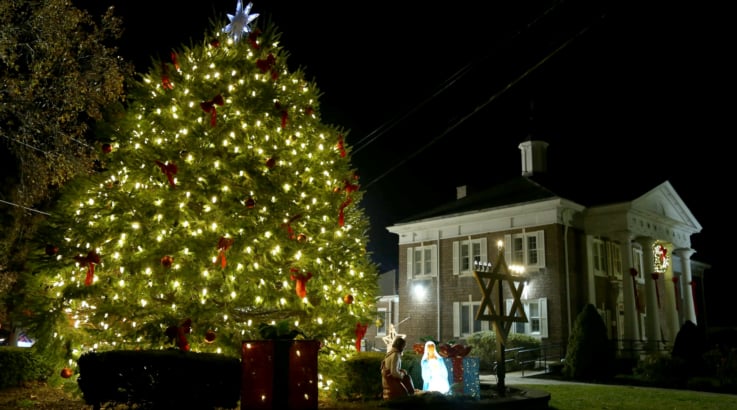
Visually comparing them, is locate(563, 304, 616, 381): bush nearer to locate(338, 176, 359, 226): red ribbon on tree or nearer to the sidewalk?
the sidewalk

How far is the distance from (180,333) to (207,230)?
1.80 m

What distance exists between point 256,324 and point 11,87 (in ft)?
24.6

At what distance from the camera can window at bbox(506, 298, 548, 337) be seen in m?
26.6

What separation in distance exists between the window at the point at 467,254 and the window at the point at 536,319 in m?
3.33

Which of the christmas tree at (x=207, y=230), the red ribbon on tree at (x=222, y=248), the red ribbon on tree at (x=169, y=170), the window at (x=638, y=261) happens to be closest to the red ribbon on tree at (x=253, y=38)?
the christmas tree at (x=207, y=230)

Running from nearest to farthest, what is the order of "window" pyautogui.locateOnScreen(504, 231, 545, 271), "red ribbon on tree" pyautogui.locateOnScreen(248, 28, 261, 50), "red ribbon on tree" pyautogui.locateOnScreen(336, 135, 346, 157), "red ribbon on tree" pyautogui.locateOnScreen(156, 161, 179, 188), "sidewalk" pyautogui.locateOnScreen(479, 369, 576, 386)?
"red ribbon on tree" pyautogui.locateOnScreen(156, 161, 179, 188) → "red ribbon on tree" pyautogui.locateOnScreen(248, 28, 261, 50) → "red ribbon on tree" pyautogui.locateOnScreen(336, 135, 346, 157) → "sidewalk" pyautogui.locateOnScreen(479, 369, 576, 386) → "window" pyautogui.locateOnScreen(504, 231, 545, 271)

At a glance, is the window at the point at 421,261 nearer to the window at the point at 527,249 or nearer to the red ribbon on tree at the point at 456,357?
the window at the point at 527,249

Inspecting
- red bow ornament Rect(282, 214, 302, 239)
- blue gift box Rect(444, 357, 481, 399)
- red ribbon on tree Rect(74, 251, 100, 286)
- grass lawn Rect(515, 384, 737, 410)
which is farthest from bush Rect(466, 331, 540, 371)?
red ribbon on tree Rect(74, 251, 100, 286)

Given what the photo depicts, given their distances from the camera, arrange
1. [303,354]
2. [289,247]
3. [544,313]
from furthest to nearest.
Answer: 1. [544,313]
2. [289,247]
3. [303,354]

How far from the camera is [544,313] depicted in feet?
87.7

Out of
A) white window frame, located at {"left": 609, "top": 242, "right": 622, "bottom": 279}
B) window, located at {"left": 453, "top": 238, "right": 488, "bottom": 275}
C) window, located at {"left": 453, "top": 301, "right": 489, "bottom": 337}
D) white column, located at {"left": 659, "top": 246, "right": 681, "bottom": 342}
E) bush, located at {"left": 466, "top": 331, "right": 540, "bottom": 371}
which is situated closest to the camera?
bush, located at {"left": 466, "top": 331, "right": 540, "bottom": 371}

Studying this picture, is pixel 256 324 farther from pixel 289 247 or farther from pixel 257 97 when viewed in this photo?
pixel 257 97

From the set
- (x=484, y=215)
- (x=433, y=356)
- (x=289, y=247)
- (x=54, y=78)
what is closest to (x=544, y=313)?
(x=484, y=215)

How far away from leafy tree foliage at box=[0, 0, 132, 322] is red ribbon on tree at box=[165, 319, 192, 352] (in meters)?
4.97
